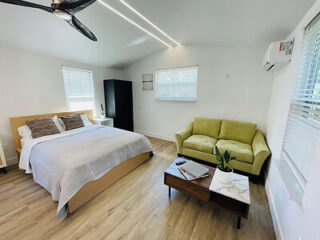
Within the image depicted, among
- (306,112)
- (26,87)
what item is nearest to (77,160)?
(26,87)

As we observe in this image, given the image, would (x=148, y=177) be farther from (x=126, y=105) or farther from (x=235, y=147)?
(x=126, y=105)

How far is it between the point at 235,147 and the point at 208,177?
1048 millimetres

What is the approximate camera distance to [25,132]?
2.44 m

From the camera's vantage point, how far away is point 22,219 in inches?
59.8

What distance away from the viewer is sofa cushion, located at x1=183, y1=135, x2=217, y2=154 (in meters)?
2.48

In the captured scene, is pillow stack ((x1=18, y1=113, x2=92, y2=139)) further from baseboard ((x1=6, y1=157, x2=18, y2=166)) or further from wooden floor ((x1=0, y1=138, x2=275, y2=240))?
wooden floor ((x1=0, y1=138, x2=275, y2=240))

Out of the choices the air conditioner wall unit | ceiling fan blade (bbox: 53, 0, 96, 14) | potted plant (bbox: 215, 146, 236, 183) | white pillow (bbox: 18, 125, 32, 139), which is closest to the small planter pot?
potted plant (bbox: 215, 146, 236, 183)

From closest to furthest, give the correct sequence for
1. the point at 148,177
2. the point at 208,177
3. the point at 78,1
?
the point at 78,1
the point at 208,177
the point at 148,177

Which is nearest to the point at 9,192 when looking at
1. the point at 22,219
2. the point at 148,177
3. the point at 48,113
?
the point at 22,219

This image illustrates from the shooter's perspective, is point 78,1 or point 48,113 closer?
point 78,1

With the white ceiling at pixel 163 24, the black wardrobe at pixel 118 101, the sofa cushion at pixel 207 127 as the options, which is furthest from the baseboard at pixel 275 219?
the black wardrobe at pixel 118 101

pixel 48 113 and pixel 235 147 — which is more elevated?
pixel 48 113

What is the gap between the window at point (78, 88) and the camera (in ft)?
11.0

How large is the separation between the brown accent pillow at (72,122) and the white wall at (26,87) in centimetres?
47
